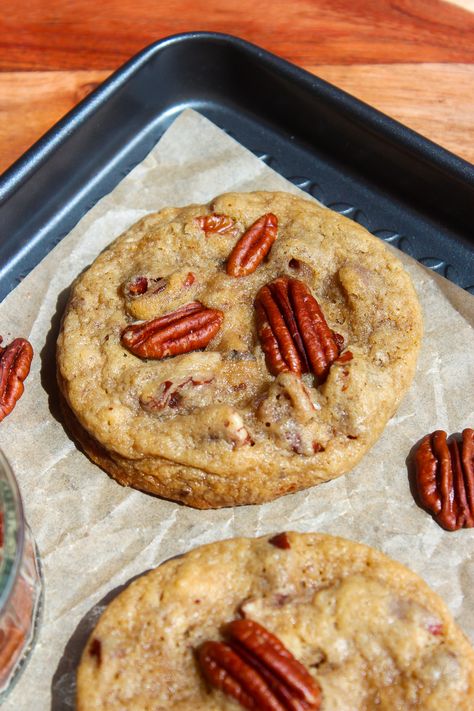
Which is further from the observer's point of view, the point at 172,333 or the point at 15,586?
the point at 172,333

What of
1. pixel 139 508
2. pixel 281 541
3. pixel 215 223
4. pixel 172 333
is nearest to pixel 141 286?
pixel 172 333

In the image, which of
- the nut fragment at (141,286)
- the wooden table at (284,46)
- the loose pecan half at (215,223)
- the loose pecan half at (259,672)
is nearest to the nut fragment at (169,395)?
the nut fragment at (141,286)

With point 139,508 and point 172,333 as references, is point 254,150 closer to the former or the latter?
point 172,333

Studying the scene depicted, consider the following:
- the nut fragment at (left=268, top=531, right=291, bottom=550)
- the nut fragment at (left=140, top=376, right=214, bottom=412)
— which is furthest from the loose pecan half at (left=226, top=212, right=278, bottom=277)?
the nut fragment at (left=268, top=531, right=291, bottom=550)

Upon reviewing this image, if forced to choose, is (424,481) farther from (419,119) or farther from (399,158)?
(419,119)

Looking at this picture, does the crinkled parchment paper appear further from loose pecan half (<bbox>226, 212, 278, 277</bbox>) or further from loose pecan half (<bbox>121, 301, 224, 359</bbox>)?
loose pecan half (<bbox>226, 212, 278, 277</bbox>)

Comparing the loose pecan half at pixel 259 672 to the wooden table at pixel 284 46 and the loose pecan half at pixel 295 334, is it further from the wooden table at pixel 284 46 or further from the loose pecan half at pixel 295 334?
the wooden table at pixel 284 46
